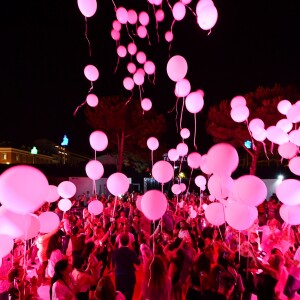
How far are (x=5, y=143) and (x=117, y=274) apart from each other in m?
54.7

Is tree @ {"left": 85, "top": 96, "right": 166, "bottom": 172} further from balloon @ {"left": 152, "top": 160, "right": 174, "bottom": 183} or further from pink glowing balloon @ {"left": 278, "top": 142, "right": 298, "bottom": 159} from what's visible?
balloon @ {"left": 152, "top": 160, "right": 174, "bottom": 183}

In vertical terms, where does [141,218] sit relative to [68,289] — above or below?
above

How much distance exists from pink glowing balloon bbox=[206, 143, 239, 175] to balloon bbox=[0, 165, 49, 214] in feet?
8.94

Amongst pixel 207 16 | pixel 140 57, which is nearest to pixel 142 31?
pixel 140 57

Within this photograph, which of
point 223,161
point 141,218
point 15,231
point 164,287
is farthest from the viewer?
point 141,218

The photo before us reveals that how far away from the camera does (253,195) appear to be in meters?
5.37

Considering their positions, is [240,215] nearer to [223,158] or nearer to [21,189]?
[223,158]

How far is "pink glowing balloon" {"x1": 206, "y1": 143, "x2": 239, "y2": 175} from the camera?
5883 millimetres

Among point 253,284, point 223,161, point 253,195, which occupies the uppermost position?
point 223,161

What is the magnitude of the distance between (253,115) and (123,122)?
9174 millimetres

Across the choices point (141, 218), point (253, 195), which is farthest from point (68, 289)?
point (141, 218)

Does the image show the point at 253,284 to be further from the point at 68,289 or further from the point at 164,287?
the point at 68,289

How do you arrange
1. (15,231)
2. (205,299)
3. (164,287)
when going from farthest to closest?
(15,231), (164,287), (205,299)

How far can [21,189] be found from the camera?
13.5ft
